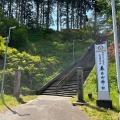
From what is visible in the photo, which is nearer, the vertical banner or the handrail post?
the vertical banner

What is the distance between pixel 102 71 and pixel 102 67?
8.9 inches

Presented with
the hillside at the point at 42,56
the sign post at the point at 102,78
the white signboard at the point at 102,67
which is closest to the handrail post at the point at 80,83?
the sign post at the point at 102,78

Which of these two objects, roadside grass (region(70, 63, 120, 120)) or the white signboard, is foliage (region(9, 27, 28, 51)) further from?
the white signboard

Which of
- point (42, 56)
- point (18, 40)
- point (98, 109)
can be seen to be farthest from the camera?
point (18, 40)

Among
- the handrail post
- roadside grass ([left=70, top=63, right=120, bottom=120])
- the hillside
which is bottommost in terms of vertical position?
roadside grass ([left=70, top=63, right=120, bottom=120])

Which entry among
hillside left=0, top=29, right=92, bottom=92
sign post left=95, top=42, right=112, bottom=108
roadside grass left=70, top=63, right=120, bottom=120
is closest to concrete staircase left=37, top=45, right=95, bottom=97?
hillside left=0, top=29, right=92, bottom=92

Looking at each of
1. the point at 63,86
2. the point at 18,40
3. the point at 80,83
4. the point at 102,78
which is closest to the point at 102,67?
the point at 102,78

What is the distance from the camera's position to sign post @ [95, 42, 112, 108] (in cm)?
1147

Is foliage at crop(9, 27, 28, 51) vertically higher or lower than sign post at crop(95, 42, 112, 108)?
higher

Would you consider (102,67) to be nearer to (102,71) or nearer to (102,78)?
(102,71)

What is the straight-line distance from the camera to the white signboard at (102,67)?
1164 cm

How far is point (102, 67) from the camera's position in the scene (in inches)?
465

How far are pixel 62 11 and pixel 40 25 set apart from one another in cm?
726

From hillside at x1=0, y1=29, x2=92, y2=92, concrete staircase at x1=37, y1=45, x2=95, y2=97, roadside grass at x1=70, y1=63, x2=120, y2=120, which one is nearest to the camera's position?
roadside grass at x1=70, y1=63, x2=120, y2=120
